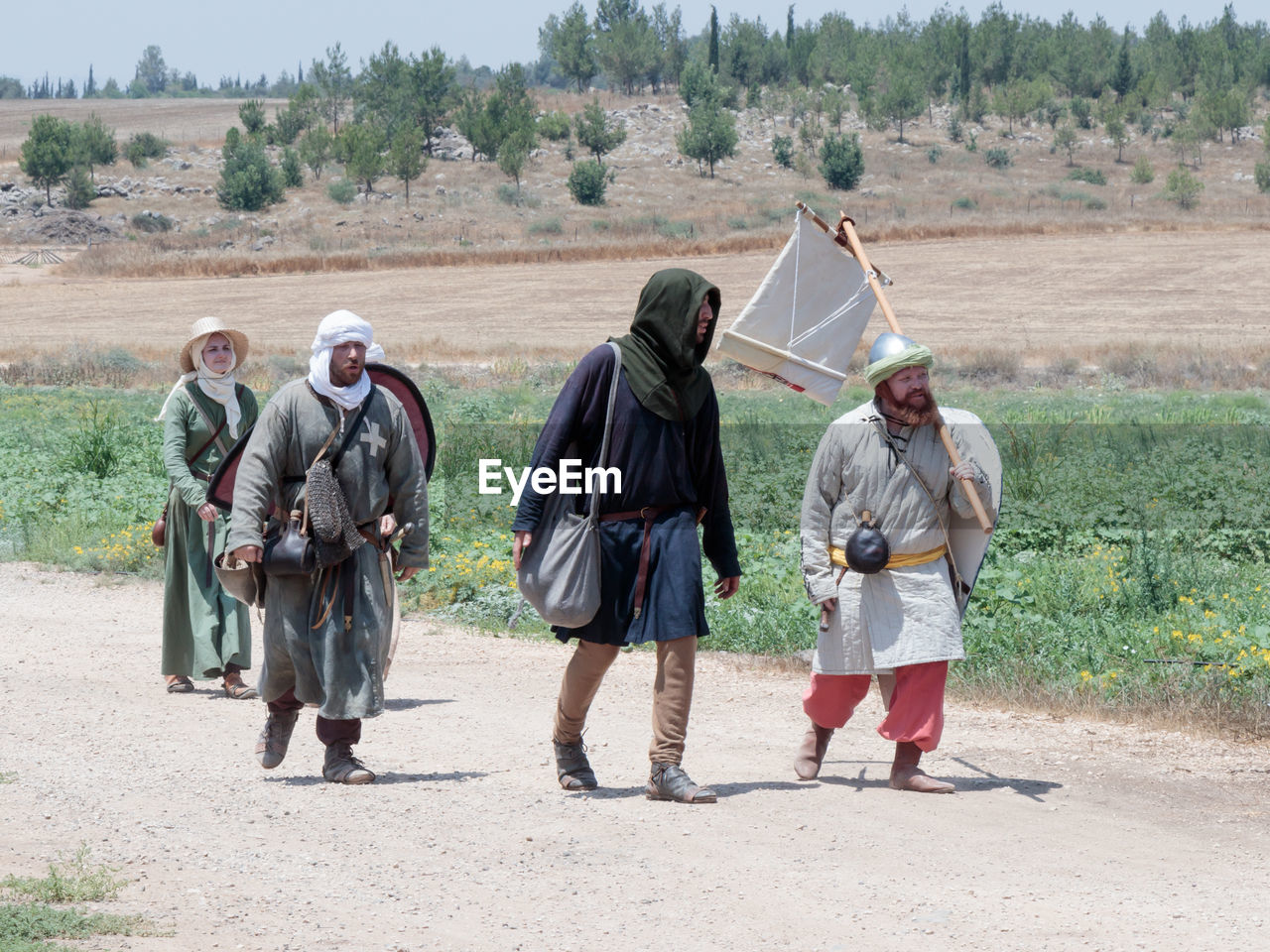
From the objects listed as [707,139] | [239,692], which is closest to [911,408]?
[239,692]

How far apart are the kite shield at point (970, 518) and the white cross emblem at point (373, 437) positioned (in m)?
2.13

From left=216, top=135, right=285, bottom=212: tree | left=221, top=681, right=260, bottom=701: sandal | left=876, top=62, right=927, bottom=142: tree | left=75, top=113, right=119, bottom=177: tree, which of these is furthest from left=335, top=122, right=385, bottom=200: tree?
left=221, top=681, right=260, bottom=701: sandal

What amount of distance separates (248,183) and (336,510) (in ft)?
259

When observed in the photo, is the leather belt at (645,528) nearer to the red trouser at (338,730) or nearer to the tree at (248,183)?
the red trouser at (338,730)

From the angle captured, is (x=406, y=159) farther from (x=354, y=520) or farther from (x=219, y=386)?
(x=354, y=520)

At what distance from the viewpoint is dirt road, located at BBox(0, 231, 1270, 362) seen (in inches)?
1483

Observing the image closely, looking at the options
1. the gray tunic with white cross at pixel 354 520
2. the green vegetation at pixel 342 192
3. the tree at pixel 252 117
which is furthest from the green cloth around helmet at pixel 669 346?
the tree at pixel 252 117

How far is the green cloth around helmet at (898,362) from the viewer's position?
5.62 metres

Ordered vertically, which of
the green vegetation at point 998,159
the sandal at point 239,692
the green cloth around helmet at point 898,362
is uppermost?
the green vegetation at point 998,159

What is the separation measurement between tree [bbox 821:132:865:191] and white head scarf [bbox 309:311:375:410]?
83430mm

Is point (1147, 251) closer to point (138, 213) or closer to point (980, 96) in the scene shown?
point (138, 213)

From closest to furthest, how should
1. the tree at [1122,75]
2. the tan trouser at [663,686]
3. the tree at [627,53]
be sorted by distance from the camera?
the tan trouser at [663,686]
the tree at [1122,75]
the tree at [627,53]

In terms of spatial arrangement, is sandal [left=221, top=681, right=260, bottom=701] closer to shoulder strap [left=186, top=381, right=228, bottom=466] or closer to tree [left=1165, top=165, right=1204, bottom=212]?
shoulder strap [left=186, top=381, right=228, bottom=466]

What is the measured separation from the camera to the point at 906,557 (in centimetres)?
573
